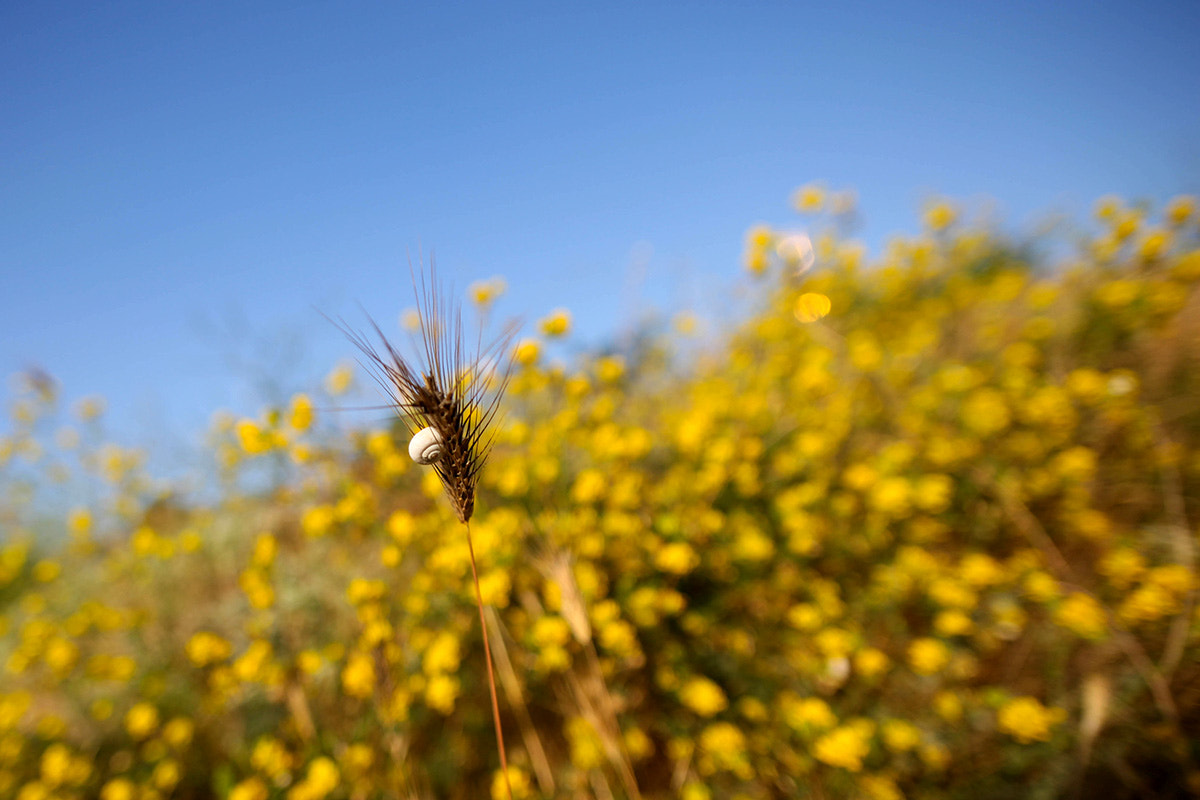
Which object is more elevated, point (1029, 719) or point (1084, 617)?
point (1084, 617)

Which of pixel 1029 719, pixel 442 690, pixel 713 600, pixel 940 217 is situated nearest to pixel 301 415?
pixel 442 690

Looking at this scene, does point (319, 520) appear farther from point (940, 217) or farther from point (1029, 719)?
point (940, 217)

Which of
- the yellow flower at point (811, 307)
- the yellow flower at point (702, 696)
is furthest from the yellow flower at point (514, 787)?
the yellow flower at point (811, 307)

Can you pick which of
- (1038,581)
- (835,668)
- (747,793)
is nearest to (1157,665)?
(1038,581)

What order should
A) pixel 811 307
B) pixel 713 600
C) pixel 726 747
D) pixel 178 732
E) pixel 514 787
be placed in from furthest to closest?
pixel 811 307
pixel 713 600
pixel 178 732
pixel 726 747
pixel 514 787

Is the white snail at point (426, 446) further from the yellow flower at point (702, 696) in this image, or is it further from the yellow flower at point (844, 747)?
the yellow flower at point (844, 747)

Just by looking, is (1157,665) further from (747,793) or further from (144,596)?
(144,596)
